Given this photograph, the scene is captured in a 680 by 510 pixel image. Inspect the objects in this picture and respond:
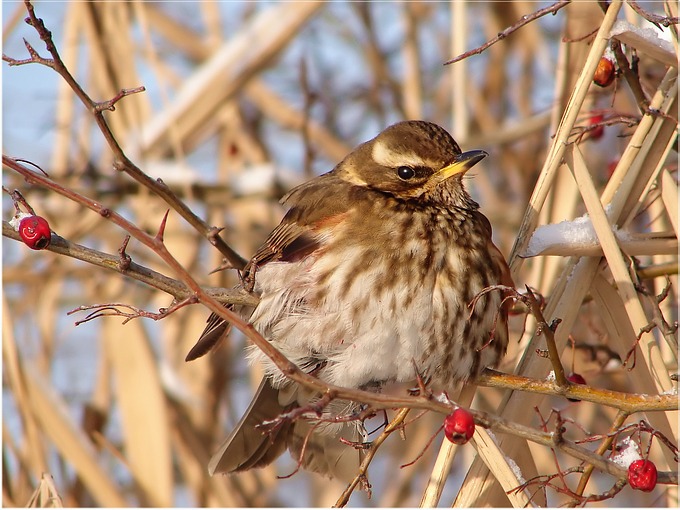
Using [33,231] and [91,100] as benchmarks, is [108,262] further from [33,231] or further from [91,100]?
[91,100]

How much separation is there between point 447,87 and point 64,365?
8.97ft

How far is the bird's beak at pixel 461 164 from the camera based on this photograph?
280 cm

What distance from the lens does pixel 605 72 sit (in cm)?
239

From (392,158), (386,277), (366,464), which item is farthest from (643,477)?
(392,158)

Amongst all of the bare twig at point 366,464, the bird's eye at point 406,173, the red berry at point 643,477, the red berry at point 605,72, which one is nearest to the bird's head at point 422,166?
the bird's eye at point 406,173

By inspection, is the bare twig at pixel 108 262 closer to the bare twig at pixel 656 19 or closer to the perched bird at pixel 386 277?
the perched bird at pixel 386 277

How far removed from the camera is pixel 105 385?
4262mm

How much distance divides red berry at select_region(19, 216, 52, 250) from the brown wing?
76cm

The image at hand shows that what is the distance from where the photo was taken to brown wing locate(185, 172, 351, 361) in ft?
9.34

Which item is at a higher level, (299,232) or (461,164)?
(461,164)

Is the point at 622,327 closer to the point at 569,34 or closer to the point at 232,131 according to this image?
the point at 569,34

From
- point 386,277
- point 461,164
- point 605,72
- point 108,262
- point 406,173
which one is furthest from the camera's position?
point 406,173

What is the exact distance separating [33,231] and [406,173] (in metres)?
1.35

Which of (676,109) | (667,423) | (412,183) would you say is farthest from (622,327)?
(412,183)
